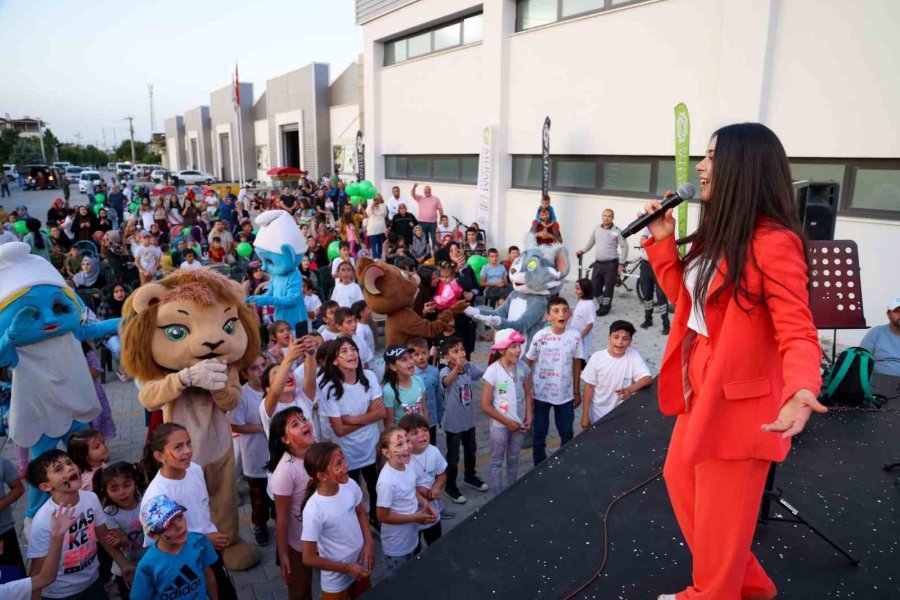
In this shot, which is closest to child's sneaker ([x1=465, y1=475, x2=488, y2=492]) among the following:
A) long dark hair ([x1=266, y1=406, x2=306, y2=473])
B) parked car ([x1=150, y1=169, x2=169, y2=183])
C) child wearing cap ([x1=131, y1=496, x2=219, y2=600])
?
long dark hair ([x1=266, y1=406, x2=306, y2=473])

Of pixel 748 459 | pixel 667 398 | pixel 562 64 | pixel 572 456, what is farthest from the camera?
pixel 562 64

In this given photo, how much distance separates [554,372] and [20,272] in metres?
4.02

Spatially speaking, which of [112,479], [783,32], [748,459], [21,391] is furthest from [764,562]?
[783,32]

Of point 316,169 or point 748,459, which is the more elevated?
point 316,169

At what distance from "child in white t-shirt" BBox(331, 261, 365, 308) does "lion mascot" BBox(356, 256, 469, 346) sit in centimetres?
128

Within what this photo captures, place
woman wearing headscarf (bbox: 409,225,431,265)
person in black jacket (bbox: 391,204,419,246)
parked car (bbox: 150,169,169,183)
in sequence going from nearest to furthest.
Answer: woman wearing headscarf (bbox: 409,225,431,265) < person in black jacket (bbox: 391,204,419,246) < parked car (bbox: 150,169,169,183)

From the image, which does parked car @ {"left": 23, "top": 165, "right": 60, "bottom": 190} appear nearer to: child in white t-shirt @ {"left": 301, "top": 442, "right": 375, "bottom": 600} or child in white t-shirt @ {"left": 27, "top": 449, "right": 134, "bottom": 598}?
child in white t-shirt @ {"left": 27, "top": 449, "right": 134, "bottom": 598}

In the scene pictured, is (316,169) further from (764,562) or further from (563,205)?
(764,562)

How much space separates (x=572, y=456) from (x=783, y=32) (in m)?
8.06

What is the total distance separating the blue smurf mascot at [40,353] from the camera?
12.7 ft

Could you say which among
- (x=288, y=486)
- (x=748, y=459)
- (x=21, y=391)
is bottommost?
(x=288, y=486)

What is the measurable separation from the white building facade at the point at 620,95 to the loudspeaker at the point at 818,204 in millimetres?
4214

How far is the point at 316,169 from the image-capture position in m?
29.3

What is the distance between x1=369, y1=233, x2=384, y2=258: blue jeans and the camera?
522 inches
